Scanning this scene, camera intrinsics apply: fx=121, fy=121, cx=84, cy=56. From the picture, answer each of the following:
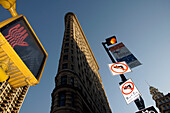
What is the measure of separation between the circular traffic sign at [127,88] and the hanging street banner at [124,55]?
6.84 feet

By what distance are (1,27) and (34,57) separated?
7.93 feet

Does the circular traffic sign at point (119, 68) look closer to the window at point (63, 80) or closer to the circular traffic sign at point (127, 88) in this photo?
the circular traffic sign at point (127, 88)

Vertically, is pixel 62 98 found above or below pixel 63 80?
below

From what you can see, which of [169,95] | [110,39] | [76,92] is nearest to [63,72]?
[76,92]

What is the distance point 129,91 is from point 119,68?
2.12m

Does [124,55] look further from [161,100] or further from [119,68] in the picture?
[161,100]

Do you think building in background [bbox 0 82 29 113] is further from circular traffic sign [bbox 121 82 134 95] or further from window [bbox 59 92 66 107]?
circular traffic sign [bbox 121 82 134 95]

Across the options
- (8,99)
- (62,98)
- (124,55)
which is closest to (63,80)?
(62,98)

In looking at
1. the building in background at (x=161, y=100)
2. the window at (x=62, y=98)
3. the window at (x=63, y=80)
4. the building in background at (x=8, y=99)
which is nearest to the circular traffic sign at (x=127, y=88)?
the window at (x=62, y=98)

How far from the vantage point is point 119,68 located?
934 cm

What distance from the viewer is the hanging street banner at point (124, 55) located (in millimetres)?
9762

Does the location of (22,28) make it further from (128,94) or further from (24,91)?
(24,91)

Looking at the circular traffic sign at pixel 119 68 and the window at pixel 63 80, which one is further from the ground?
the window at pixel 63 80

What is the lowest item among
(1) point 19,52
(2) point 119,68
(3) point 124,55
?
(1) point 19,52
